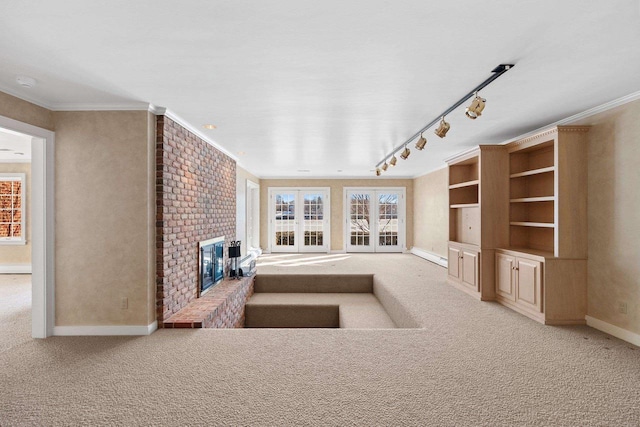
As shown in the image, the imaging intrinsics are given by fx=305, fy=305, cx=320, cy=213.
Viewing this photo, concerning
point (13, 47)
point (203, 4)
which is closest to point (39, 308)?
point (13, 47)

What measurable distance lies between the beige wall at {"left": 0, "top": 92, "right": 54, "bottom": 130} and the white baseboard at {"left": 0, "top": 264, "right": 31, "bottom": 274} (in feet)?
17.0

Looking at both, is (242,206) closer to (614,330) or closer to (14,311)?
(14,311)

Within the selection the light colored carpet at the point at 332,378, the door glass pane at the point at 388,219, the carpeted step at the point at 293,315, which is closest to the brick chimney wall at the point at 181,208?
the light colored carpet at the point at 332,378

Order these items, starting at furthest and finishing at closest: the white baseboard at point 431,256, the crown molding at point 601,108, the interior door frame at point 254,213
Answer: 1. the interior door frame at point 254,213
2. the white baseboard at point 431,256
3. the crown molding at point 601,108

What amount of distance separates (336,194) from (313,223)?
112 cm

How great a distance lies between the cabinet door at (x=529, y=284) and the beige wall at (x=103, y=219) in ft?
14.1

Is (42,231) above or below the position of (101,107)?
below

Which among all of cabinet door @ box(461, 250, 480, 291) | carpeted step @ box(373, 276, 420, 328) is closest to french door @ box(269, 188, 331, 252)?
carpeted step @ box(373, 276, 420, 328)

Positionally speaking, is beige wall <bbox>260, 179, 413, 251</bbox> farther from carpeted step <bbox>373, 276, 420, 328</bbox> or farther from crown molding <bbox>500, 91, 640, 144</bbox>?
crown molding <bbox>500, 91, 640, 144</bbox>

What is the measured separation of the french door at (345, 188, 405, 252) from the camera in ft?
30.1

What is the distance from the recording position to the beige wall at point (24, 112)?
274 centimetres

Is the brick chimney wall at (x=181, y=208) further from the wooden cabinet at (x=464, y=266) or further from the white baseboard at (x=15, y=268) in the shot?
the white baseboard at (x=15, y=268)

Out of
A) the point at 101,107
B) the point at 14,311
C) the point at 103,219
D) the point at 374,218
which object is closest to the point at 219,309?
the point at 103,219

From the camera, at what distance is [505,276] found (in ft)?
13.4
